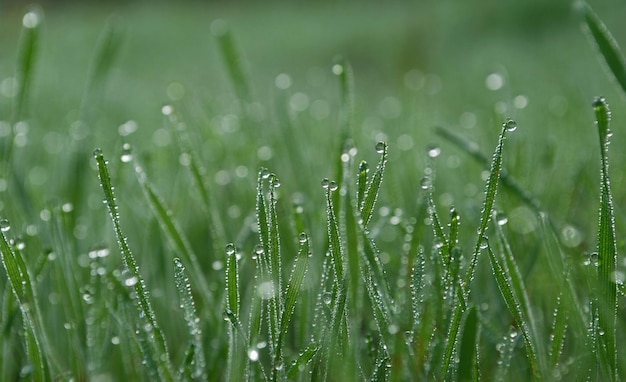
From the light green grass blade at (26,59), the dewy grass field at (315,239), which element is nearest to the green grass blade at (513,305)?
the dewy grass field at (315,239)

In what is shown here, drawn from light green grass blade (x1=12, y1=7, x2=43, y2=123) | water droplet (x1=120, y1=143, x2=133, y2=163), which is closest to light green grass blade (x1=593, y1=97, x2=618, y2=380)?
water droplet (x1=120, y1=143, x2=133, y2=163)

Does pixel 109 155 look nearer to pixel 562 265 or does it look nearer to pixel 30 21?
pixel 30 21

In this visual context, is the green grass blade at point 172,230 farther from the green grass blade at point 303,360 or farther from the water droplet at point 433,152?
the water droplet at point 433,152

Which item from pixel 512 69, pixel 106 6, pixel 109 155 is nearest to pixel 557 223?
pixel 109 155

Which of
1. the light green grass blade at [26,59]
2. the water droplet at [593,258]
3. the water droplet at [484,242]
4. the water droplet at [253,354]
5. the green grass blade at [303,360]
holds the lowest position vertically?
the green grass blade at [303,360]

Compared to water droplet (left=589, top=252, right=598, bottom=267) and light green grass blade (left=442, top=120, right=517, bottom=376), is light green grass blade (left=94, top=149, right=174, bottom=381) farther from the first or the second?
water droplet (left=589, top=252, right=598, bottom=267)

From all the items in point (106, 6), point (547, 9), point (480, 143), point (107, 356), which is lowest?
point (107, 356)

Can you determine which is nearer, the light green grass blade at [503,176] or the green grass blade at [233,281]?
the green grass blade at [233,281]
